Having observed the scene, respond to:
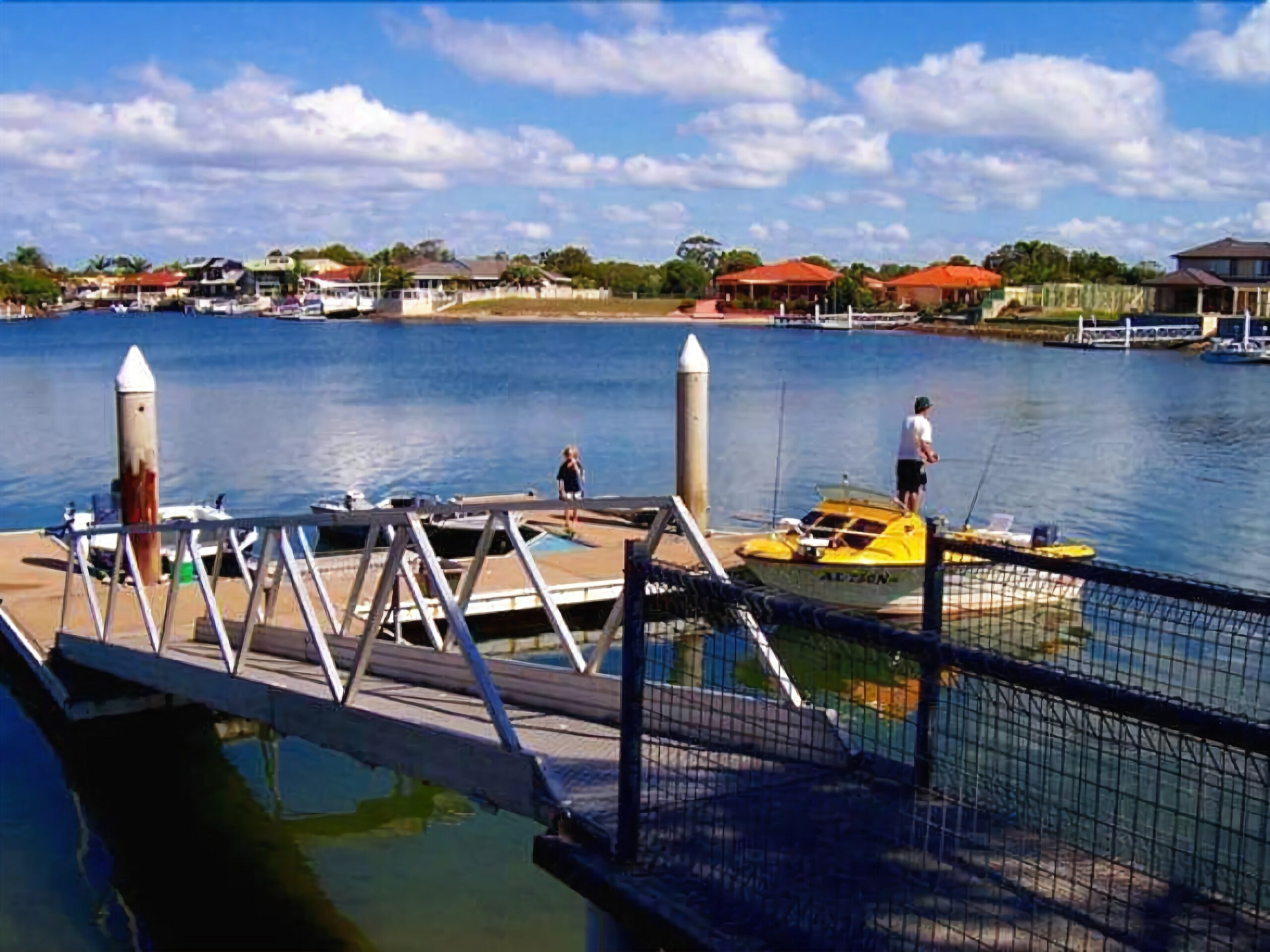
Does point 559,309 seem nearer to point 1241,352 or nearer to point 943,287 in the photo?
point 943,287

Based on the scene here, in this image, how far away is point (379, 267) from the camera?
19988cm

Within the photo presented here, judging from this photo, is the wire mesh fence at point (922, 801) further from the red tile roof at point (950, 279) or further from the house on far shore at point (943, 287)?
the red tile roof at point (950, 279)

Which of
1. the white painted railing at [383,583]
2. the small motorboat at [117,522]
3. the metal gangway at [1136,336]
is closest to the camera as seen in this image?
the white painted railing at [383,583]

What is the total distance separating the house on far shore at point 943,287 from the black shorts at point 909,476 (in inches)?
5441

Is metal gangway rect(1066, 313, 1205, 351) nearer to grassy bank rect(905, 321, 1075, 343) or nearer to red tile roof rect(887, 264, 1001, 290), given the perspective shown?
grassy bank rect(905, 321, 1075, 343)

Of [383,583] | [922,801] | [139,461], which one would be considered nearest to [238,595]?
[139,461]

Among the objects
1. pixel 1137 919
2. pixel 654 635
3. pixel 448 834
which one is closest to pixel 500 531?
pixel 448 834

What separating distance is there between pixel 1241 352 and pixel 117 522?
81061 millimetres

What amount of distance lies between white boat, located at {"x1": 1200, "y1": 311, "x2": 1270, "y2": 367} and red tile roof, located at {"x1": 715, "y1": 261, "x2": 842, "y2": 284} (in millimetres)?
73699

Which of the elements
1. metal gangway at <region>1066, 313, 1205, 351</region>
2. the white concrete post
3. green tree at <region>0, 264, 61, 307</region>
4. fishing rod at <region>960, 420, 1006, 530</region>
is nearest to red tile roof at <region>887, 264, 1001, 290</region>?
metal gangway at <region>1066, 313, 1205, 351</region>

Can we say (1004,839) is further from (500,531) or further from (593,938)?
(500,531)

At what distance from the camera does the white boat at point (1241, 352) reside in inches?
3381

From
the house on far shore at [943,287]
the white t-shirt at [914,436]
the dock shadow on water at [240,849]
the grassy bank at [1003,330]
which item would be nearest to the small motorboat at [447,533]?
the white t-shirt at [914,436]

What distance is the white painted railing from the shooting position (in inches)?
319
